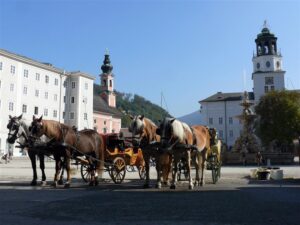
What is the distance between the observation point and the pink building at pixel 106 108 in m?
98.0

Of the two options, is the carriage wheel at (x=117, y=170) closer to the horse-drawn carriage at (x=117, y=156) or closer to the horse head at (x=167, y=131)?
the horse-drawn carriage at (x=117, y=156)

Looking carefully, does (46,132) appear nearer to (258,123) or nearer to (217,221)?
(217,221)

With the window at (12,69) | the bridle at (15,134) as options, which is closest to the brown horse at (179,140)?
the bridle at (15,134)

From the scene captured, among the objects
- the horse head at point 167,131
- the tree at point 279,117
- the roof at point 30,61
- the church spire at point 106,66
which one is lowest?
the horse head at point 167,131

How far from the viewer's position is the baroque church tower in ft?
378

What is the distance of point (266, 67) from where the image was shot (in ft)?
315

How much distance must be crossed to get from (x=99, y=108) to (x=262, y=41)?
44392 mm

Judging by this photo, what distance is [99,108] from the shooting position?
3959 inches

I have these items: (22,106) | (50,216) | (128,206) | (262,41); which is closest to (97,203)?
(128,206)

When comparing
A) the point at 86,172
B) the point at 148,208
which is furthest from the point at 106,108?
the point at 148,208

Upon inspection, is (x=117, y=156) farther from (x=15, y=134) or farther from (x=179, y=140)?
(x=15, y=134)

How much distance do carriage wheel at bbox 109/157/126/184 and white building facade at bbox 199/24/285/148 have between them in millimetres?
78241

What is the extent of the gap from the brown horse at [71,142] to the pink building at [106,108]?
77808 millimetres

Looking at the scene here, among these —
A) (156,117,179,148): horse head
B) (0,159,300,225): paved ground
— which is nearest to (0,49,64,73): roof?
(156,117,179,148): horse head
